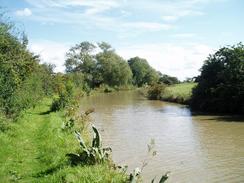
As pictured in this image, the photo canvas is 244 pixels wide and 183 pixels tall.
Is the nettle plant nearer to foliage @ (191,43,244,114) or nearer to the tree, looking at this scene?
foliage @ (191,43,244,114)

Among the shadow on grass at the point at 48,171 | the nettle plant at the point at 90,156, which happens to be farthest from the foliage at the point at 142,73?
the shadow on grass at the point at 48,171

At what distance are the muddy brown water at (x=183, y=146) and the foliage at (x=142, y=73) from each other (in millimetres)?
82360

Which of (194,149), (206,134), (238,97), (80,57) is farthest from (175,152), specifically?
(80,57)

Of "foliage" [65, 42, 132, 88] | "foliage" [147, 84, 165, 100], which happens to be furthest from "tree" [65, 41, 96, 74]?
"foliage" [147, 84, 165, 100]

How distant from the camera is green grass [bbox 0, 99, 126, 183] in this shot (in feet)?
31.0

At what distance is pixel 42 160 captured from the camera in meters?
12.1

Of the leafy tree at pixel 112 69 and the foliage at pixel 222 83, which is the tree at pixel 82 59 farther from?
the foliage at pixel 222 83

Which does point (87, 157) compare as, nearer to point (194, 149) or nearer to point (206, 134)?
point (194, 149)

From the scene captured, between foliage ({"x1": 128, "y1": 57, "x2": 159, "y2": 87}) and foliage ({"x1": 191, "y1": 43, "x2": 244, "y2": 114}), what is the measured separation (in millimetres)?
72657

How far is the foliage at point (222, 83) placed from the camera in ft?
101

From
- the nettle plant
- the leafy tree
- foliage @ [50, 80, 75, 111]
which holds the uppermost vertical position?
the leafy tree

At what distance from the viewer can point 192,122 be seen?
26219mm

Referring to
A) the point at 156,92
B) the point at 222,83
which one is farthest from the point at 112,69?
the point at 222,83

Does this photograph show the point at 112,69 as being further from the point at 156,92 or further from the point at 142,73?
the point at 156,92
